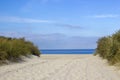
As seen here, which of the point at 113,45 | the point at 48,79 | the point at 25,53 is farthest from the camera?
the point at 25,53

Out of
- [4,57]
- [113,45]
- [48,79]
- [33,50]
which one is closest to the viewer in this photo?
[48,79]

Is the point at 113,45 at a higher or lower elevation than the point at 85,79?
higher

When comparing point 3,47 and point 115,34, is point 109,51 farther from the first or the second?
point 3,47

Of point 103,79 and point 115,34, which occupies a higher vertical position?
point 115,34

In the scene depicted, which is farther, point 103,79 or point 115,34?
point 115,34

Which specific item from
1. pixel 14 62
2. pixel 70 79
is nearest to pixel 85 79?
pixel 70 79

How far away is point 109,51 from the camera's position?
95.1 ft

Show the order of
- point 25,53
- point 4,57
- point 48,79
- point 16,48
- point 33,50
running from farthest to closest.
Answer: point 33,50, point 25,53, point 16,48, point 4,57, point 48,79

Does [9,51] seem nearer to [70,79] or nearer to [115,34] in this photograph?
[115,34]

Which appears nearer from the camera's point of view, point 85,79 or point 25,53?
point 85,79

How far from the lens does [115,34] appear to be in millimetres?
30312

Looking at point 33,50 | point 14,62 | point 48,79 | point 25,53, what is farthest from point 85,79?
point 33,50

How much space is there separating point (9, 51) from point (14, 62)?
37.9 inches

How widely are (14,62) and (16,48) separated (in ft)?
6.95
